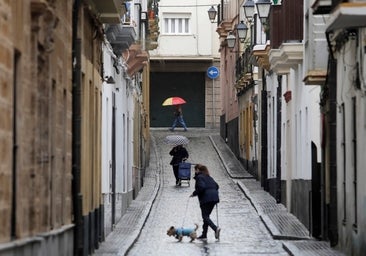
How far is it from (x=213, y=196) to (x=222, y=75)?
37.9 meters

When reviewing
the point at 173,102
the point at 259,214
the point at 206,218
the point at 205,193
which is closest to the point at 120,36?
the point at 205,193

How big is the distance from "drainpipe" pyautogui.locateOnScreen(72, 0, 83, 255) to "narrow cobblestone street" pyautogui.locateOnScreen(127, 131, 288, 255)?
3.97 meters

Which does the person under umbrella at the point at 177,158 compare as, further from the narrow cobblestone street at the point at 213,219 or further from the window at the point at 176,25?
the window at the point at 176,25

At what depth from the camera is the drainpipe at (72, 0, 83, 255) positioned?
21.2m

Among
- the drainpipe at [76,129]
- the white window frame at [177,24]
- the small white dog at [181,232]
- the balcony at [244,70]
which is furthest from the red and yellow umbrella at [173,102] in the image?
the drainpipe at [76,129]

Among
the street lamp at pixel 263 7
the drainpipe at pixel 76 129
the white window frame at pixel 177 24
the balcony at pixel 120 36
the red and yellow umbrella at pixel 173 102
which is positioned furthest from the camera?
the white window frame at pixel 177 24

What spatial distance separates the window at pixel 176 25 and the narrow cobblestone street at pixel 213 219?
19.3 m

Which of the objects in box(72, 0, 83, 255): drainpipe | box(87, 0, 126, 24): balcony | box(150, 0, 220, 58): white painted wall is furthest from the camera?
box(150, 0, 220, 58): white painted wall

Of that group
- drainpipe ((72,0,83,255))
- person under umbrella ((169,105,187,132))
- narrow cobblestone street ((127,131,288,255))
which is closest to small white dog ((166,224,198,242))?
narrow cobblestone street ((127,131,288,255))

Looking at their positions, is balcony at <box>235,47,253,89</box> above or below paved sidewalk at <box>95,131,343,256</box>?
above

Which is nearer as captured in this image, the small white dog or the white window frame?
the small white dog

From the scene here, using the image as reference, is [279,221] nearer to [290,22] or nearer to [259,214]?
[259,214]

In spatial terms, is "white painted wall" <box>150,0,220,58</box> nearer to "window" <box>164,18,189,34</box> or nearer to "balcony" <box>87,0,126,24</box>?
"window" <box>164,18,189,34</box>

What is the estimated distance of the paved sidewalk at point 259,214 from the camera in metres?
24.9
